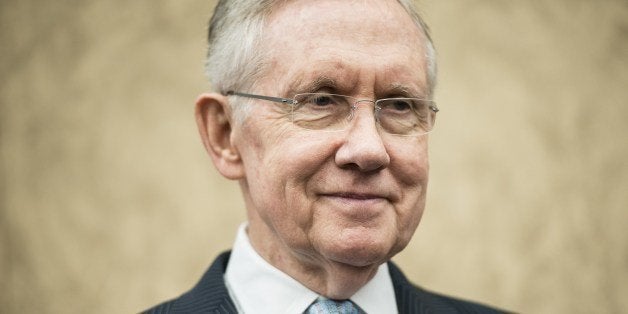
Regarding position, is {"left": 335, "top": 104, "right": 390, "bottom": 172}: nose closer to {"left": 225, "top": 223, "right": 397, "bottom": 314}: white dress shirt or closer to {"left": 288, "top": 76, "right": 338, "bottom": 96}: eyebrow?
{"left": 288, "top": 76, "right": 338, "bottom": 96}: eyebrow

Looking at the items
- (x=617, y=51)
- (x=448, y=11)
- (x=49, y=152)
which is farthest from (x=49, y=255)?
(x=617, y=51)

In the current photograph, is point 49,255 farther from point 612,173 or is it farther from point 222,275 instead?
point 612,173

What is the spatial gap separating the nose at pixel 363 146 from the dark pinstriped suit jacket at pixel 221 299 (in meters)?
0.66

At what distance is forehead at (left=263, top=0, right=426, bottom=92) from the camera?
2.12 m

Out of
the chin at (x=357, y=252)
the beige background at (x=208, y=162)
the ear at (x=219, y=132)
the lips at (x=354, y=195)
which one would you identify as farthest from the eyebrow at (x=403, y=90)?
the beige background at (x=208, y=162)

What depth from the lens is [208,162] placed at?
392 cm

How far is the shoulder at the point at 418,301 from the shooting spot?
2.50 meters

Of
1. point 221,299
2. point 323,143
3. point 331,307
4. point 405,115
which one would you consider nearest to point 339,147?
point 323,143

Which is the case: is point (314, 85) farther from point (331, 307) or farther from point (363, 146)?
point (331, 307)

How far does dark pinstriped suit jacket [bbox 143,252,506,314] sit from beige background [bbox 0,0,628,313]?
1.24 metres

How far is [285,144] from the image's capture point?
2.16m

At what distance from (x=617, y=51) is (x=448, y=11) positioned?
1.12 m

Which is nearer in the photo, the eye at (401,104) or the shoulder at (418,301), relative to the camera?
the eye at (401,104)

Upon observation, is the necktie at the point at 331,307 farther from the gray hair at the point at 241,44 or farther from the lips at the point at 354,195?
the gray hair at the point at 241,44
